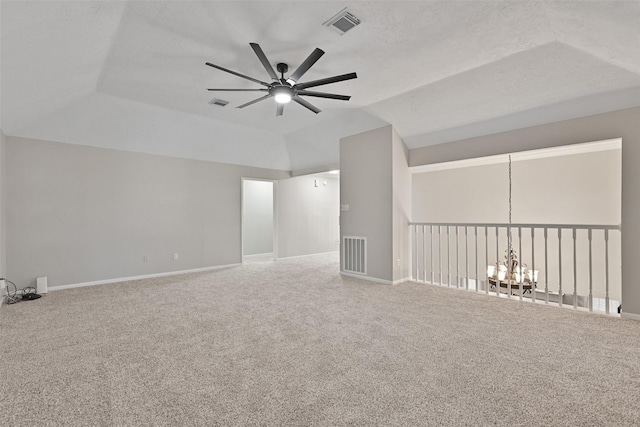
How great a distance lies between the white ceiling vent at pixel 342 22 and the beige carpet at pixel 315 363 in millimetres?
2804

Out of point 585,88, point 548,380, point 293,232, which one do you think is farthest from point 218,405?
A: point 293,232

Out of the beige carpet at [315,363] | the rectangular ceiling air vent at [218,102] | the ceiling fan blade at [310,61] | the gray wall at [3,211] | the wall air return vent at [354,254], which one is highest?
the rectangular ceiling air vent at [218,102]

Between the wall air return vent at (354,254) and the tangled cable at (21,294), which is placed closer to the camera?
the tangled cable at (21,294)

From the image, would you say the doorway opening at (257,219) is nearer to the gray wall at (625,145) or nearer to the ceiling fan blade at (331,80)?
the ceiling fan blade at (331,80)

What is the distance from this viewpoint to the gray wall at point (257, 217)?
8.70 metres

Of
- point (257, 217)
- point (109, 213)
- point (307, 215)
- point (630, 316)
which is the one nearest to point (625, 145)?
point (630, 316)

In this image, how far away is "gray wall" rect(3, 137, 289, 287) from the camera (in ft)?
14.4

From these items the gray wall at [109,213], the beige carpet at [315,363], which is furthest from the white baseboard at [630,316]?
the gray wall at [109,213]

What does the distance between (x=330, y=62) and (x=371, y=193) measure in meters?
2.48

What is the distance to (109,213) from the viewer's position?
5098 mm

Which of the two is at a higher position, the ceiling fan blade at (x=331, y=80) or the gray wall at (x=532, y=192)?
the ceiling fan blade at (x=331, y=80)

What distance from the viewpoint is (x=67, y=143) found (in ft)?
15.4

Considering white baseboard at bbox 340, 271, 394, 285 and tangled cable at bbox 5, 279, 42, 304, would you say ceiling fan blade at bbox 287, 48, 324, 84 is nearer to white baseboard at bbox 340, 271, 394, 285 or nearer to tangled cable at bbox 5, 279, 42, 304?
white baseboard at bbox 340, 271, 394, 285

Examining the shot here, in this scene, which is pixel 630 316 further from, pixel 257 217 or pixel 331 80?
pixel 257 217
